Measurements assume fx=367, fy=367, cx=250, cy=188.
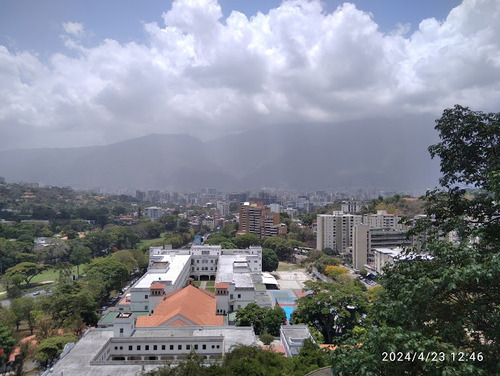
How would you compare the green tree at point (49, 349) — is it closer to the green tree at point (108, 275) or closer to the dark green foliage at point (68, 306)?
the dark green foliage at point (68, 306)

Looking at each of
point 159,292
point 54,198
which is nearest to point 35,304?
point 159,292

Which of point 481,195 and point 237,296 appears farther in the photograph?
point 237,296

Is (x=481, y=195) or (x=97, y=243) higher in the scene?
(x=481, y=195)

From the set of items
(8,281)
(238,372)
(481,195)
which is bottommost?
(8,281)

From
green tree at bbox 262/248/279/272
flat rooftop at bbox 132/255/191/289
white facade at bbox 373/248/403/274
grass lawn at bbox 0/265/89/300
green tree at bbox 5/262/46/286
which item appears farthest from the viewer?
green tree at bbox 262/248/279/272

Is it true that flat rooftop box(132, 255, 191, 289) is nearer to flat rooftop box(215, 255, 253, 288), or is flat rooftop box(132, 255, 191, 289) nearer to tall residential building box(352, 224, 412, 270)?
flat rooftop box(215, 255, 253, 288)

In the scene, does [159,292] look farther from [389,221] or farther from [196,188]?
[196,188]

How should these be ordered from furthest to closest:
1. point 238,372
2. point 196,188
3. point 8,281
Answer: point 196,188 < point 8,281 < point 238,372

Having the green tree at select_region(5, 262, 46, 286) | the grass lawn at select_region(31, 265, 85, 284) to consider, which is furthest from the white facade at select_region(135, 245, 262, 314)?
the green tree at select_region(5, 262, 46, 286)
